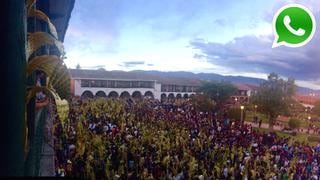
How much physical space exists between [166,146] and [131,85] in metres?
0.37

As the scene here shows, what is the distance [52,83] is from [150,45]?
53 centimetres

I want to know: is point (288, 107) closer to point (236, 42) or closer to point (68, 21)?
point (236, 42)

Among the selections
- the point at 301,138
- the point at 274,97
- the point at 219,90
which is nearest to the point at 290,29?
the point at 274,97

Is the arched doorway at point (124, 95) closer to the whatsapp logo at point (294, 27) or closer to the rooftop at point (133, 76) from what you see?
the rooftop at point (133, 76)

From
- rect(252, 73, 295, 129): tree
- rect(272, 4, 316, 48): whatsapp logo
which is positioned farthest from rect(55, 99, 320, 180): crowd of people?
rect(272, 4, 316, 48): whatsapp logo

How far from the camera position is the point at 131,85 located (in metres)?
2.20

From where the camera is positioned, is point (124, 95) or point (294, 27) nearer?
point (294, 27)

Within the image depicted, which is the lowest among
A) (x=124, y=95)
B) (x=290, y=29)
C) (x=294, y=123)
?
(x=294, y=123)

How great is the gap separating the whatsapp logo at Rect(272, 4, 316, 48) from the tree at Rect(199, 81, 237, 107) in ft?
1.11

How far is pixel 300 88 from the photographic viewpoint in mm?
2143

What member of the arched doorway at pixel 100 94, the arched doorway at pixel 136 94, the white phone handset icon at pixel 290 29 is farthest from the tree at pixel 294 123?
the arched doorway at pixel 100 94

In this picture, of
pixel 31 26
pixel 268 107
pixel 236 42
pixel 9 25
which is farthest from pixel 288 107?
pixel 31 26

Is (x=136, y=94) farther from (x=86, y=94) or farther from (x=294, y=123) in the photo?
(x=294, y=123)

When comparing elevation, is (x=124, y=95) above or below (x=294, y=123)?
above
